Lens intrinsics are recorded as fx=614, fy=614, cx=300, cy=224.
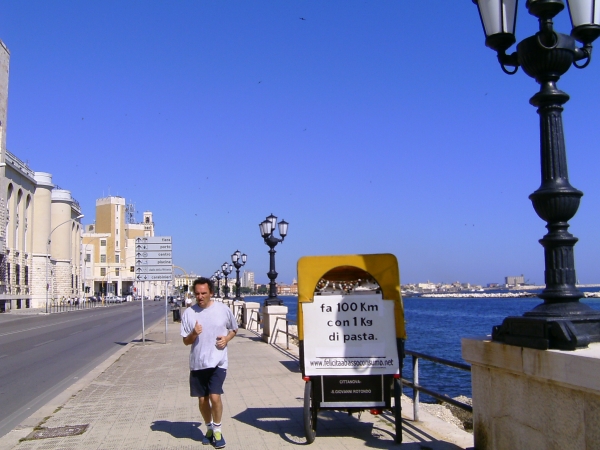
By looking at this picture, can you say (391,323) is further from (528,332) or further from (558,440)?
(558,440)

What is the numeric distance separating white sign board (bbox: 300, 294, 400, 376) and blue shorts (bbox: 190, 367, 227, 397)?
946mm

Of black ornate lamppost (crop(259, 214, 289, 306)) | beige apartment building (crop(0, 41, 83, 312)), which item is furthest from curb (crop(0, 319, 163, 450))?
beige apartment building (crop(0, 41, 83, 312))

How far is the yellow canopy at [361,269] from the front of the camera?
6531 mm

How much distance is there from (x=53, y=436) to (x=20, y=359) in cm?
1108

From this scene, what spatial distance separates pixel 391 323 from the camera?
A: 655 centimetres

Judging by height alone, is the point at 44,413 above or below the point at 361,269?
below

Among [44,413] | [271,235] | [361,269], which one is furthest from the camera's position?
[271,235]

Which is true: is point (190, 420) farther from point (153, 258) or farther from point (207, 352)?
point (153, 258)

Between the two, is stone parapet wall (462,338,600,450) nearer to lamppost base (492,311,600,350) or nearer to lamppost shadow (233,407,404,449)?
lamppost base (492,311,600,350)

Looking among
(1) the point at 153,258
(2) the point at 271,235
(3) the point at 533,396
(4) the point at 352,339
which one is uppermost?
(2) the point at 271,235

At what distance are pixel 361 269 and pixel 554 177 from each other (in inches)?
98.8

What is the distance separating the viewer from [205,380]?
6.60 meters

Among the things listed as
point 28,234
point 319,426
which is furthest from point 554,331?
point 28,234

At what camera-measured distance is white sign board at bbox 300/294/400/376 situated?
6.50 m
